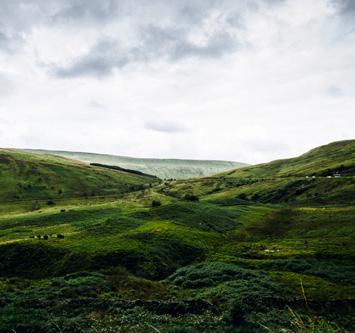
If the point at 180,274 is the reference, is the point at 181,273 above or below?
above

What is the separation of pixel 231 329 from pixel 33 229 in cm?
9328

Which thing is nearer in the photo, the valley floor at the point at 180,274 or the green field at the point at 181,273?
the green field at the point at 181,273

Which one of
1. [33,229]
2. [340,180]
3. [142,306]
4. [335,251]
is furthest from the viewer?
[340,180]

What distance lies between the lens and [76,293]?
5122 centimetres

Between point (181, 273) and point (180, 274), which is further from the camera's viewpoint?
point (181, 273)

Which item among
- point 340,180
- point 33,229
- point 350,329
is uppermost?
point 340,180

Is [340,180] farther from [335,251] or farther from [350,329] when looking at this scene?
[350,329]

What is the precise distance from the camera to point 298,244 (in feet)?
297

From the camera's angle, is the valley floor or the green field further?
the valley floor

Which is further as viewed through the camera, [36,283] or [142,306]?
[36,283]

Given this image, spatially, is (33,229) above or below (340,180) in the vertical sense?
below

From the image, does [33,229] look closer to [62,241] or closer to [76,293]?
[62,241]

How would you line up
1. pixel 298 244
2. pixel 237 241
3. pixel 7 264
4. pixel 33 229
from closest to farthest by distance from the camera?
pixel 7 264 → pixel 298 244 → pixel 237 241 → pixel 33 229

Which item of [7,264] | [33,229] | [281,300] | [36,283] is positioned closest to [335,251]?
[281,300]
